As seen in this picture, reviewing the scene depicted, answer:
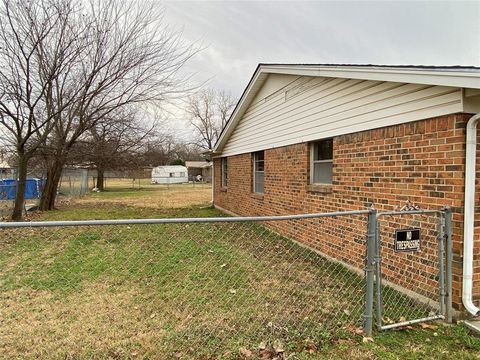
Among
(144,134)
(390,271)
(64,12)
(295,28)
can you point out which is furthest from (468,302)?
(144,134)

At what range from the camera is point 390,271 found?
4.56 meters

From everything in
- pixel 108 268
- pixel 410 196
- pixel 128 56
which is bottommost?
pixel 108 268

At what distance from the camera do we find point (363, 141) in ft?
A: 16.9

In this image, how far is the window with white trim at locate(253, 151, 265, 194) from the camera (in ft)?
32.9

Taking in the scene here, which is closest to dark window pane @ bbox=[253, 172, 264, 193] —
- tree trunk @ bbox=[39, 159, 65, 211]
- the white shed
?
tree trunk @ bbox=[39, 159, 65, 211]

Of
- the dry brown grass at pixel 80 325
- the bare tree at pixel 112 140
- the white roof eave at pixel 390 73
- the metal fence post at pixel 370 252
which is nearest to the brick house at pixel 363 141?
the white roof eave at pixel 390 73

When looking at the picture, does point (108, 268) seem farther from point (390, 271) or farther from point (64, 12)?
point (64, 12)

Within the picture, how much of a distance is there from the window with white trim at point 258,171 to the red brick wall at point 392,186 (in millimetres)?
2394

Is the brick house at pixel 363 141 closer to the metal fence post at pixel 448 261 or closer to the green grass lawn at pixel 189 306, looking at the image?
the metal fence post at pixel 448 261

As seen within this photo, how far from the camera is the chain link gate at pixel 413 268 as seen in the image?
337cm

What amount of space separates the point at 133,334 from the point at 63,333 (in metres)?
0.76

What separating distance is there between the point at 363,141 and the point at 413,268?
205 cm

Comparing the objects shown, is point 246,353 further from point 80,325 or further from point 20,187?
point 20,187

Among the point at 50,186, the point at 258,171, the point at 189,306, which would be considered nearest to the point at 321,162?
the point at 258,171
